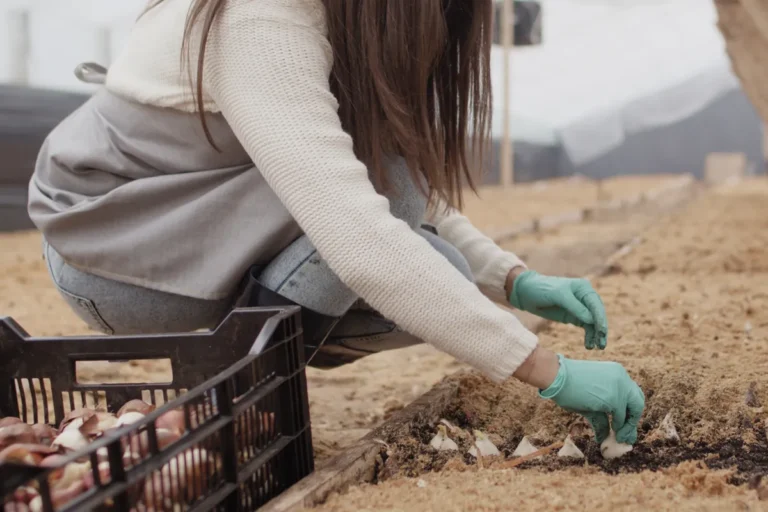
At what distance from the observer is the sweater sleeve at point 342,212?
1.12 metres

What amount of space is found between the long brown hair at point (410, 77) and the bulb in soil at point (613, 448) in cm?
47

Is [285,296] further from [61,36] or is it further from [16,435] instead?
[61,36]

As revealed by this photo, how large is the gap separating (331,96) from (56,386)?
→ 60cm

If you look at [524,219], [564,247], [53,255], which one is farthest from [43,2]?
[53,255]

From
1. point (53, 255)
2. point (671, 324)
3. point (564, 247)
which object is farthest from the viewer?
point (564, 247)

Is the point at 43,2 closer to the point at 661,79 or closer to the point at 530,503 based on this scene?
the point at 530,503

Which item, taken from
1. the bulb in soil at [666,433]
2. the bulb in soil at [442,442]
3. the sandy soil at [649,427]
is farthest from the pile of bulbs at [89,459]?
the bulb in soil at [666,433]

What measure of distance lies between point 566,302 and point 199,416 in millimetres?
707

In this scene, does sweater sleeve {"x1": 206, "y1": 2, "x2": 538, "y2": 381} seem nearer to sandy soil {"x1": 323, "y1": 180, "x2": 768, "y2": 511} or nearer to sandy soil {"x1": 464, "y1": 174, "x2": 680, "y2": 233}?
sandy soil {"x1": 323, "y1": 180, "x2": 768, "y2": 511}

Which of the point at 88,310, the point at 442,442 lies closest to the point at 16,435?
the point at 88,310

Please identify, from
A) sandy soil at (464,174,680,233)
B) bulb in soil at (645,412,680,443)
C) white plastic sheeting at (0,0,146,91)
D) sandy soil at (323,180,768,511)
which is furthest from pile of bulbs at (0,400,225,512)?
white plastic sheeting at (0,0,146,91)

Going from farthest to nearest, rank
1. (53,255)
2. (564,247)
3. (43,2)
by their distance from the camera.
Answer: (43,2)
(564,247)
(53,255)

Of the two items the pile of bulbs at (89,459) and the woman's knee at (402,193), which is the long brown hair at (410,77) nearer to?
the woman's knee at (402,193)

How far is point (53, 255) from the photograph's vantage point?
59.9 inches
